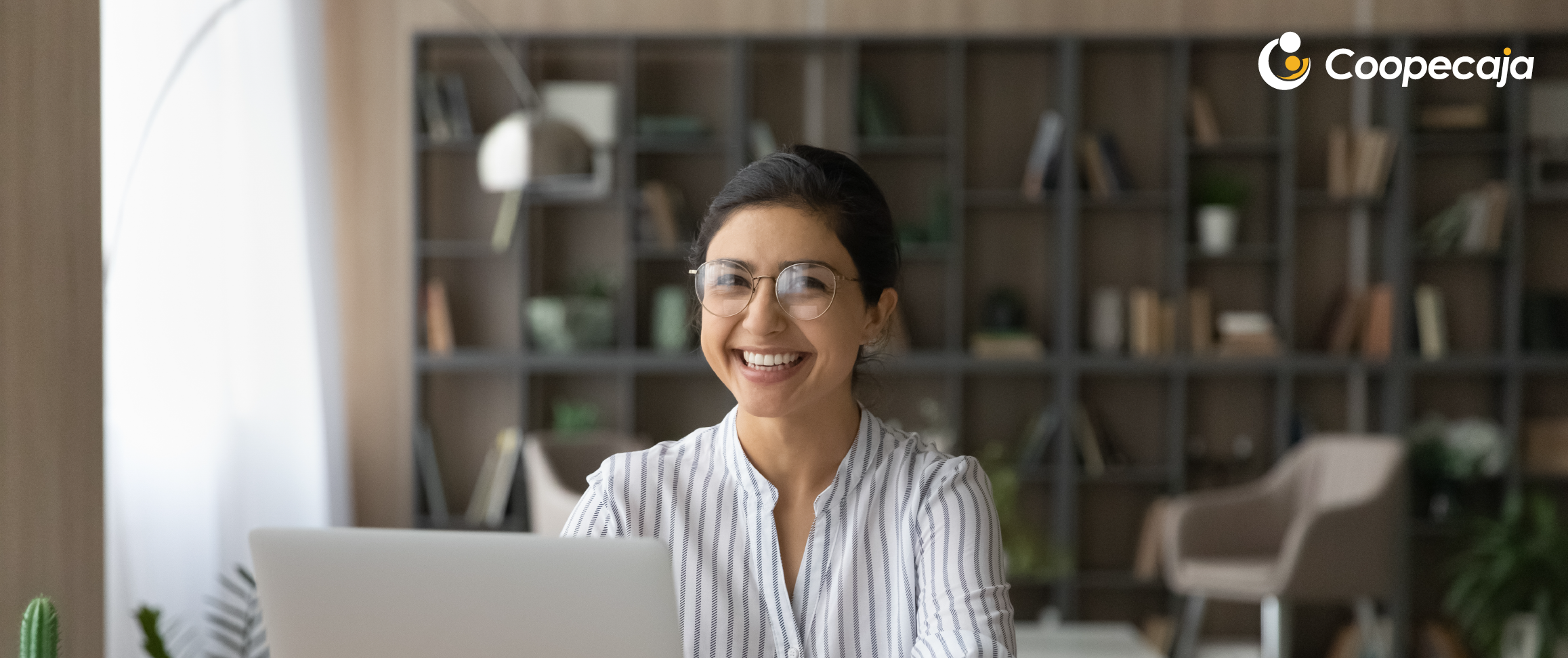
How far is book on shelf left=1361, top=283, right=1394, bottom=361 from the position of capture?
439cm

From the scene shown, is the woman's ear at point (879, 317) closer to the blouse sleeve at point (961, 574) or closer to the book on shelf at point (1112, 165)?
the blouse sleeve at point (961, 574)

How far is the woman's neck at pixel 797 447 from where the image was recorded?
132 centimetres

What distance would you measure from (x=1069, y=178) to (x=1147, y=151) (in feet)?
1.58

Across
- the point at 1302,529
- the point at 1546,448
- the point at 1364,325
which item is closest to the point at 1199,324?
the point at 1364,325

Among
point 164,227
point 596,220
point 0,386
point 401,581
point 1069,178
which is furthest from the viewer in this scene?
point 596,220

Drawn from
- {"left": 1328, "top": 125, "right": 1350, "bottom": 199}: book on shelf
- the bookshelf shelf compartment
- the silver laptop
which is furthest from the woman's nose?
{"left": 1328, "top": 125, "right": 1350, "bottom": 199}: book on shelf

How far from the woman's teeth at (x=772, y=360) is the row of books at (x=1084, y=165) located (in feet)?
11.0

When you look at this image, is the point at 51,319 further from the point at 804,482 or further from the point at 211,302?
the point at 211,302

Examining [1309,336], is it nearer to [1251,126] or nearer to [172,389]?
[1251,126]

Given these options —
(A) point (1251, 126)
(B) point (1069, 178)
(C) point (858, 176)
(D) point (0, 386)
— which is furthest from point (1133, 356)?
(D) point (0, 386)

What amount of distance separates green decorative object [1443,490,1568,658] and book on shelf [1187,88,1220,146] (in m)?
1.65

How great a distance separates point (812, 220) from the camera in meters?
1.24

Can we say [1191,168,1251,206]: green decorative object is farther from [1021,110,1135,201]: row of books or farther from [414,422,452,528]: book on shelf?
[414,422,452,528]: book on shelf

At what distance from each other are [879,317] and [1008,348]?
3191 millimetres
